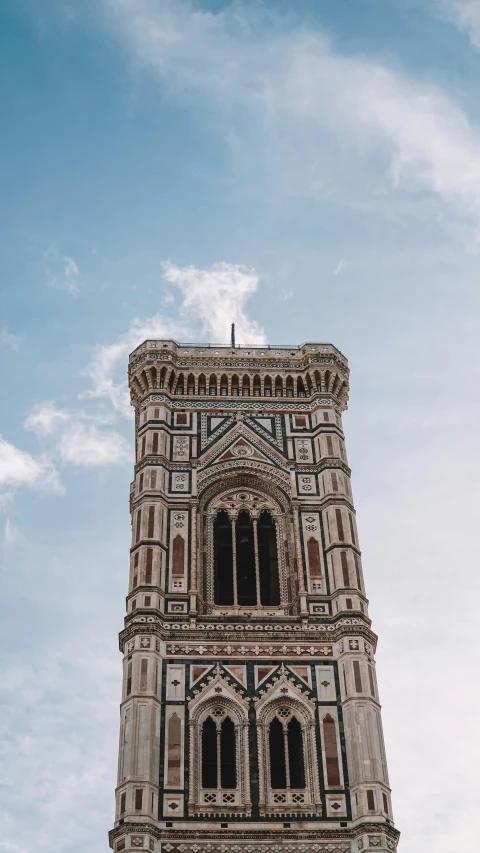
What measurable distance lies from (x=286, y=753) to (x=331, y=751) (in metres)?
0.91

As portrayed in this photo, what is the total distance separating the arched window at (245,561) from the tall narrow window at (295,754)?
10.9ft

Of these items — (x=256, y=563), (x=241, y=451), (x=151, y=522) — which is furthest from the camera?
(x=241, y=451)

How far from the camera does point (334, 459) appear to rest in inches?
1244

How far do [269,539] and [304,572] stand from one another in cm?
165

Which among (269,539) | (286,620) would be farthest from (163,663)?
(269,539)

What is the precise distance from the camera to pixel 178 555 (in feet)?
96.1

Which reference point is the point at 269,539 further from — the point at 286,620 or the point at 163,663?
the point at 163,663

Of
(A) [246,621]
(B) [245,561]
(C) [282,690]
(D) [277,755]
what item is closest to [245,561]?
(B) [245,561]

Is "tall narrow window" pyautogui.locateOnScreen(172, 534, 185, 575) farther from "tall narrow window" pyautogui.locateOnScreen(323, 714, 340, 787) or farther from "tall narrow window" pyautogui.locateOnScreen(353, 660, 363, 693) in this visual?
"tall narrow window" pyautogui.locateOnScreen(323, 714, 340, 787)

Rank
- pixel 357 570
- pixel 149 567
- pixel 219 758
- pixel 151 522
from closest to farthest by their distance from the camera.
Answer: pixel 219 758 → pixel 149 567 → pixel 357 570 → pixel 151 522

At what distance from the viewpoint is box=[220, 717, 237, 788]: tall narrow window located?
25.1 metres

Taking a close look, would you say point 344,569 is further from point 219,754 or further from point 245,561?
point 219,754

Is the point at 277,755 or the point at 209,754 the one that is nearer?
the point at 209,754

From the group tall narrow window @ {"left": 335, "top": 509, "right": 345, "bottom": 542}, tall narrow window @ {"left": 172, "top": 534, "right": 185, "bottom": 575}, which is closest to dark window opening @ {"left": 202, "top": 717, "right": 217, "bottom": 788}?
tall narrow window @ {"left": 172, "top": 534, "right": 185, "bottom": 575}
